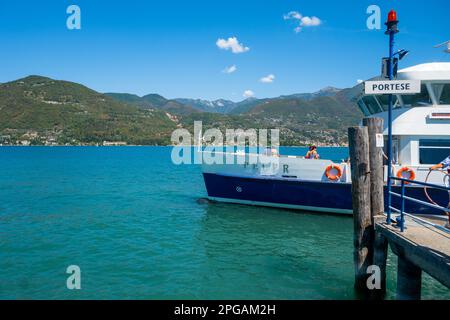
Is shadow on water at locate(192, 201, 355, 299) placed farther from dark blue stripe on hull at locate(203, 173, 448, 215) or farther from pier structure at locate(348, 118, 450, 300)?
pier structure at locate(348, 118, 450, 300)

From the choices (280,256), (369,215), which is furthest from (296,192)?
(369,215)

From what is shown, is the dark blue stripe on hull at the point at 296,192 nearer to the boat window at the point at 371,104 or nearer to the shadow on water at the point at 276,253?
the shadow on water at the point at 276,253

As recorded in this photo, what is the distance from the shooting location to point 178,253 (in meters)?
11.3

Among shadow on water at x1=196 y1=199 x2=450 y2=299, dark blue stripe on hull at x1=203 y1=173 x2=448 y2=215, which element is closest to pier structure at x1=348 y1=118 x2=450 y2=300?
shadow on water at x1=196 y1=199 x2=450 y2=299

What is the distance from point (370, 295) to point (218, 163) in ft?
34.5

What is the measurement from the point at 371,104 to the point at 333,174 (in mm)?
3792

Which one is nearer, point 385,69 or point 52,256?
point 385,69

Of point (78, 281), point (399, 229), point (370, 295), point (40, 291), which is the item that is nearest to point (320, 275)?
point (370, 295)

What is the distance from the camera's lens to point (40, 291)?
8453 millimetres

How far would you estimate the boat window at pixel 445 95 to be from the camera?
13244 millimetres

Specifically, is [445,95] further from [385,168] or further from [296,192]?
[296,192]

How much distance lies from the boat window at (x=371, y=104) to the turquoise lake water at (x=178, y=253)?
494cm

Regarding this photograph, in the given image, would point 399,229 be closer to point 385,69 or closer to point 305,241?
point 385,69

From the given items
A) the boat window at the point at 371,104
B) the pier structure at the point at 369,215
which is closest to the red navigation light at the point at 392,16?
the pier structure at the point at 369,215
